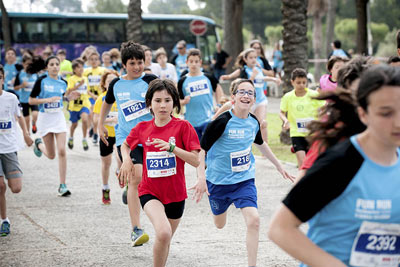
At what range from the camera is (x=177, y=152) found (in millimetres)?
5203

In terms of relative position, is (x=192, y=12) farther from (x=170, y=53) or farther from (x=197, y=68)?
(x=197, y=68)

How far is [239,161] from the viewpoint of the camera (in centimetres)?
607

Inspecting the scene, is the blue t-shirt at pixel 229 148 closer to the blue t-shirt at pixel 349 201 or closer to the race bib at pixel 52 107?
the blue t-shirt at pixel 349 201

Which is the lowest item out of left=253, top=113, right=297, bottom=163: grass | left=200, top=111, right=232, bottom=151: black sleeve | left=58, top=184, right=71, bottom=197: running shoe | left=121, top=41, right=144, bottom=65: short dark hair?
left=253, top=113, right=297, bottom=163: grass

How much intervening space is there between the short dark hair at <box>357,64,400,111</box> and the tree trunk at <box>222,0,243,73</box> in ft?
89.8

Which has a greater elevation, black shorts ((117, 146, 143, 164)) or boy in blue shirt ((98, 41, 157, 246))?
boy in blue shirt ((98, 41, 157, 246))

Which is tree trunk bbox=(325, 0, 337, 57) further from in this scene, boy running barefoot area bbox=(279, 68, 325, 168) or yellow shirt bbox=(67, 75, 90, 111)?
boy running barefoot area bbox=(279, 68, 325, 168)

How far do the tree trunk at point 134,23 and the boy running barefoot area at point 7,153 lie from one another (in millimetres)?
13236

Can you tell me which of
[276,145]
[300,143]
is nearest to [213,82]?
[300,143]

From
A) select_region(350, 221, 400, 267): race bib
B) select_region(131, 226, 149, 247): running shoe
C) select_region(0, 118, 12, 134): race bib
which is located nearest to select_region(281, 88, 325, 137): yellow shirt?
select_region(131, 226, 149, 247): running shoe

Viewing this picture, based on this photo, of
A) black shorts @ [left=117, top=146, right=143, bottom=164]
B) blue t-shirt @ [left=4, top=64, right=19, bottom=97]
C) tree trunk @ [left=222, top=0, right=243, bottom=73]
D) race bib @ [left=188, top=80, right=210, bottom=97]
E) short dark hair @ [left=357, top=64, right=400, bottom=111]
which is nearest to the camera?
short dark hair @ [left=357, top=64, right=400, bottom=111]

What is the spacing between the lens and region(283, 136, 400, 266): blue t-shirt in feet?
8.30

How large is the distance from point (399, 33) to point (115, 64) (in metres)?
12.1

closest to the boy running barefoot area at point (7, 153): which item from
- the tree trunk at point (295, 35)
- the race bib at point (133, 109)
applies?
the race bib at point (133, 109)
